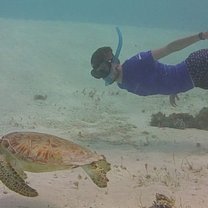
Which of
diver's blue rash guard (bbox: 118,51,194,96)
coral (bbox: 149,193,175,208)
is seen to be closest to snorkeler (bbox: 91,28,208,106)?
diver's blue rash guard (bbox: 118,51,194,96)

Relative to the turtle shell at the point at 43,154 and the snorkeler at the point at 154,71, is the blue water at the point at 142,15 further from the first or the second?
the turtle shell at the point at 43,154

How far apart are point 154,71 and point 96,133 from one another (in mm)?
2109

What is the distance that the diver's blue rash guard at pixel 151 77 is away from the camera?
729cm

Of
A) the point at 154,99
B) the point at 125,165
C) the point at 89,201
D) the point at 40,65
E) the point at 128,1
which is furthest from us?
the point at 128,1

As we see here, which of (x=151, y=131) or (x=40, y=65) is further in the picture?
(x=40, y=65)

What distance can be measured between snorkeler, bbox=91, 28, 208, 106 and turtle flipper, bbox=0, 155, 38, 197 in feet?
10.9

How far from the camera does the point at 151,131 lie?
9.02m

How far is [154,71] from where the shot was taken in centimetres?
743

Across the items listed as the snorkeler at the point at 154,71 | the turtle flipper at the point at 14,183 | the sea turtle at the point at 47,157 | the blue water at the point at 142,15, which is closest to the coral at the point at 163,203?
the sea turtle at the point at 47,157

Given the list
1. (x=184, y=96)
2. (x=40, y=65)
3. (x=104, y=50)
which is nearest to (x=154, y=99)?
(x=184, y=96)

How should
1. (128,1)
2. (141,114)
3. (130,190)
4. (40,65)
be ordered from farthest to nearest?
1. (128,1)
2. (40,65)
3. (141,114)
4. (130,190)

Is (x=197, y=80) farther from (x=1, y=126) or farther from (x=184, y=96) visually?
(x=184, y=96)

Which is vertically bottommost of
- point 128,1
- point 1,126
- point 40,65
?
point 1,126

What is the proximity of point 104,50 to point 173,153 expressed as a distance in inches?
87.2
